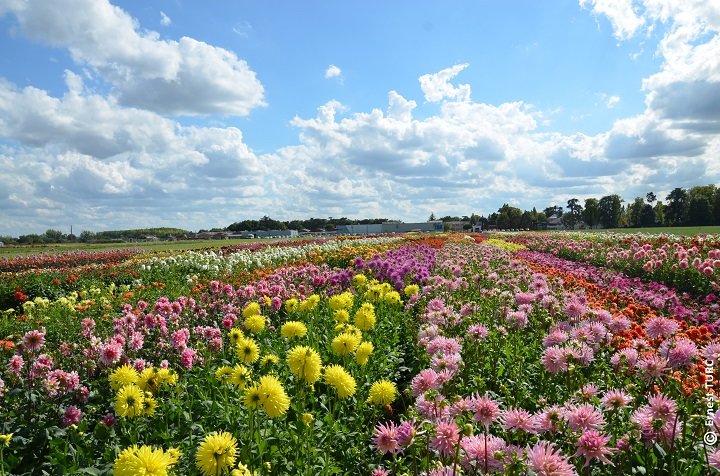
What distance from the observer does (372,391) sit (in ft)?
9.36

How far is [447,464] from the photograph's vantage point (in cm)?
191

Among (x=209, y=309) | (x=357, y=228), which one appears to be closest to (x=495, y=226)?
(x=357, y=228)

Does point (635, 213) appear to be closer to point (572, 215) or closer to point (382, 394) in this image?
point (572, 215)

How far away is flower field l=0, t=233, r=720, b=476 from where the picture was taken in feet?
6.42

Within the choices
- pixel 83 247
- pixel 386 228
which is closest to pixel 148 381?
pixel 83 247

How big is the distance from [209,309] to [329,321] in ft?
6.05

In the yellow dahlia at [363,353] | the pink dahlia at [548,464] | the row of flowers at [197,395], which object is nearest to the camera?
the pink dahlia at [548,464]

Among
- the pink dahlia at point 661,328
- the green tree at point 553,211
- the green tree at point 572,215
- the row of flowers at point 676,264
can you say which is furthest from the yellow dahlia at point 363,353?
the green tree at point 553,211

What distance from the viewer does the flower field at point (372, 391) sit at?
1.96 metres

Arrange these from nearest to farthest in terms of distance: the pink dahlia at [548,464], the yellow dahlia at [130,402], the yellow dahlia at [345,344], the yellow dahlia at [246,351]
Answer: the pink dahlia at [548,464], the yellow dahlia at [130,402], the yellow dahlia at [246,351], the yellow dahlia at [345,344]

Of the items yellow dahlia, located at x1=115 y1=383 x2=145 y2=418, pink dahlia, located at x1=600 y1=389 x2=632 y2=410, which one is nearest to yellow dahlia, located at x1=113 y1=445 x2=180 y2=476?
yellow dahlia, located at x1=115 y1=383 x2=145 y2=418

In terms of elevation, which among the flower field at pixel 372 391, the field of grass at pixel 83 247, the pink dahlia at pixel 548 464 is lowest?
the field of grass at pixel 83 247

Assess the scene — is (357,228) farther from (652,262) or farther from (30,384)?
(30,384)

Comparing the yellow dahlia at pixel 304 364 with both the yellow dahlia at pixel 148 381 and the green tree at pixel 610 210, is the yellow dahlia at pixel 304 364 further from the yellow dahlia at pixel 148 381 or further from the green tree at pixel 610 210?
the green tree at pixel 610 210
